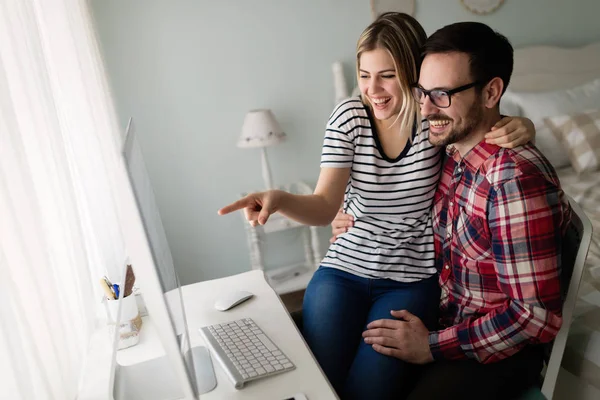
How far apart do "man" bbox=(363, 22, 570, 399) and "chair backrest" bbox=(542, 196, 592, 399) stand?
0.09 feet

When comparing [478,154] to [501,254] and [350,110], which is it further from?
[350,110]

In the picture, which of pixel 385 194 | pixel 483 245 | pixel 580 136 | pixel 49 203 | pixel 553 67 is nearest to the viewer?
pixel 49 203

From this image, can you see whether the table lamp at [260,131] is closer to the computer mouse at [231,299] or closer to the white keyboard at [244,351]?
the computer mouse at [231,299]

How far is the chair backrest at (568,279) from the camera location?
41.4 inches

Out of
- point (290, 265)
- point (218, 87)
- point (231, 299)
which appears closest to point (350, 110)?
point (231, 299)

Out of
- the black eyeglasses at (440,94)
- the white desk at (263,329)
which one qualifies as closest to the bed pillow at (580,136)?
the black eyeglasses at (440,94)

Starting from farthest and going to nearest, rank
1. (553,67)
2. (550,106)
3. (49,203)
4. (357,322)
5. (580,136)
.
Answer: (553,67), (550,106), (580,136), (357,322), (49,203)

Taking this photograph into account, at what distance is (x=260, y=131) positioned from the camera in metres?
2.39

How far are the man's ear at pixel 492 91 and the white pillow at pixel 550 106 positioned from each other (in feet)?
4.57

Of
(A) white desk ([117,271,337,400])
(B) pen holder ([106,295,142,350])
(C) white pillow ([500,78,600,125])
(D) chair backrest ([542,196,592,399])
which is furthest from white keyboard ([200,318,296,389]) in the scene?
(C) white pillow ([500,78,600,125])

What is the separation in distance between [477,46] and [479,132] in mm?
198

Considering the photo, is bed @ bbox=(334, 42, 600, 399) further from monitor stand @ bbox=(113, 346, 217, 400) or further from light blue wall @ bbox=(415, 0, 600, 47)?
monitor stand @ bbox=(113, 346, 217, 400)

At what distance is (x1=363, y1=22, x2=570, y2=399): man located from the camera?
1.06 metres

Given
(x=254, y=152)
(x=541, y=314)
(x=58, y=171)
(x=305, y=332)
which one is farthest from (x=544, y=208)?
(x=254, y=152)
